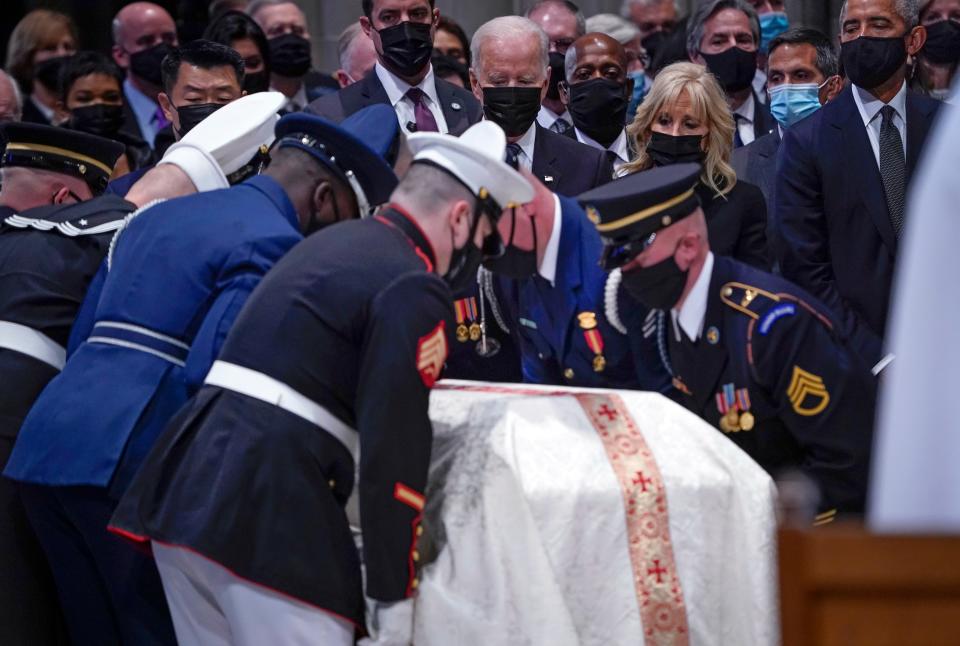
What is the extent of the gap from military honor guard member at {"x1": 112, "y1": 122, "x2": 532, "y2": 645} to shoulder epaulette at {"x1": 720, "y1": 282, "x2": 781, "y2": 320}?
1.94 ft

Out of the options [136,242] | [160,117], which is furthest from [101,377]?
[160,117]

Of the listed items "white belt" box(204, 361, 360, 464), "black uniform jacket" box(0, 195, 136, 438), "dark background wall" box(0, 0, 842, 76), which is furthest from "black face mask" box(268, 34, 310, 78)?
"white belt" box(204, 361, 360, 464)

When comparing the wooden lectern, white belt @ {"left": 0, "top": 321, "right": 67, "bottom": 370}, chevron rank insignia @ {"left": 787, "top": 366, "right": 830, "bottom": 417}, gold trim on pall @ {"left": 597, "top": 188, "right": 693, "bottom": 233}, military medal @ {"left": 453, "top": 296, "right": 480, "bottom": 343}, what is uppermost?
the wooden lectern

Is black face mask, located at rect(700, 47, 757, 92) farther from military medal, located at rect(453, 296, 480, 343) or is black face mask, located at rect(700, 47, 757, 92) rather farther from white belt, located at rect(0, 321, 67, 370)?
white belt, located at rect(0, 321, 67, 370)

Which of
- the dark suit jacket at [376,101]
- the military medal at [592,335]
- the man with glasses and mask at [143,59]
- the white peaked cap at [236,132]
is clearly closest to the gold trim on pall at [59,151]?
the white peaked cap at [236,132]

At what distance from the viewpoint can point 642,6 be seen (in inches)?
309

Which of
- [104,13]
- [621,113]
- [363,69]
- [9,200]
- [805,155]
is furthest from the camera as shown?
[104,13]

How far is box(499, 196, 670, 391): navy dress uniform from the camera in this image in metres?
3.97

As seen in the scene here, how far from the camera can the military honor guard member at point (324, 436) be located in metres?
3.05

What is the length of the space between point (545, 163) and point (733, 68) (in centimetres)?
128

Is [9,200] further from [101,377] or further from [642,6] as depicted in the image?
[642,6]

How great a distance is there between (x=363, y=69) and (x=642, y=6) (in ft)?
6.34

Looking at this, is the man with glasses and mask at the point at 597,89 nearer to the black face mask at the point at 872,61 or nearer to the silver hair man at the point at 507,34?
the silver hair man at the point at 507,34

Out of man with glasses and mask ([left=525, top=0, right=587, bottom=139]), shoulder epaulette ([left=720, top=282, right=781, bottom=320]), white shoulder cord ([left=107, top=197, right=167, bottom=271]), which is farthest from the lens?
man with glasses and mask ([left=525, top=0, right=587, bottom=139])
